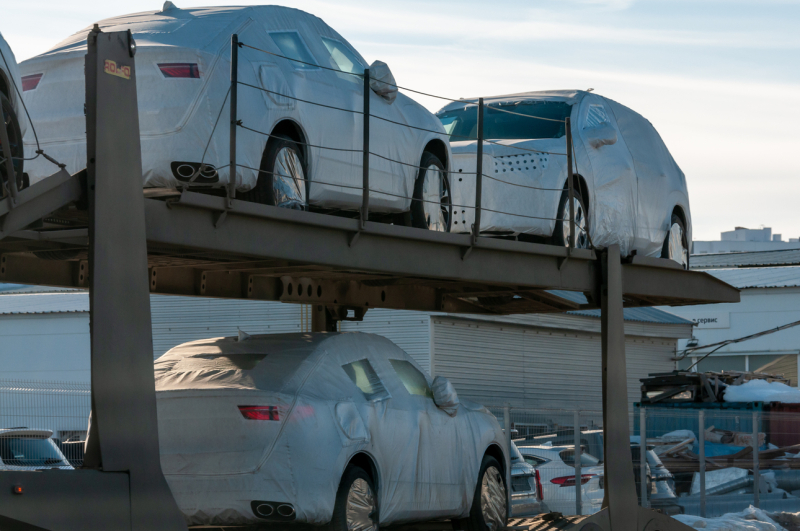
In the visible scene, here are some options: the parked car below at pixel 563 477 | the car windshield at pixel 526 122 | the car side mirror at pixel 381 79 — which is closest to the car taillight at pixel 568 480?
the parked car below at pixel 563 477

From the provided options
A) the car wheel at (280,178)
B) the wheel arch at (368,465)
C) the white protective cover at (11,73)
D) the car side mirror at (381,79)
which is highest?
the car side mirror at (381,79)

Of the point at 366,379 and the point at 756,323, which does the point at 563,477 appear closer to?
the point at 366,379

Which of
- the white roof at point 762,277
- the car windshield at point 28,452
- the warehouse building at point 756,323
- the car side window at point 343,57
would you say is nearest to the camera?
the car side window at point 343,57

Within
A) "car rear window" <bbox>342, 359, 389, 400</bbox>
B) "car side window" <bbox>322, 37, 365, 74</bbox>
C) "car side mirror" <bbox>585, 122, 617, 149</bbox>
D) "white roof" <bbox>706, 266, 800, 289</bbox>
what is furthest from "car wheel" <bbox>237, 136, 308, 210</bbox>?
"white roof" <bbox>706, 266, 800, 289</bbox>

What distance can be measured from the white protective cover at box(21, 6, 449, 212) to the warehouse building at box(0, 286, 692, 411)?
14.0m

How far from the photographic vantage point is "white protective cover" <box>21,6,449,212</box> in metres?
6.34

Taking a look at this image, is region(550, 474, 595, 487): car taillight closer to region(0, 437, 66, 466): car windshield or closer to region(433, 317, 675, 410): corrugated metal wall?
region(0, 437, 66, 466): car windshield

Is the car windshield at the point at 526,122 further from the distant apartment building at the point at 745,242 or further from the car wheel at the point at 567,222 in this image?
the distant apartment building at the point at 745,242

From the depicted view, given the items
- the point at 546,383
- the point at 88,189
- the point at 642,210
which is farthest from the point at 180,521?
the point at 546,383

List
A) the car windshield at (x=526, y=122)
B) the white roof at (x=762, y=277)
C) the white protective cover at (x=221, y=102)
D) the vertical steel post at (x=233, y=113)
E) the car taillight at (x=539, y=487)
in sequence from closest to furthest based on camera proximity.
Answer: the vertical steel post at (x=233, y=113) → the white protective cover at (x=221, y=102) → the car windshield at (x=526, y=122) → the car taillight at (x=539, y=487) → the white roof at (x=762, y=277)

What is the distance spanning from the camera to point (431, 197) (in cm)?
895

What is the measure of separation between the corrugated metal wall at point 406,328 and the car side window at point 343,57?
15062 mm

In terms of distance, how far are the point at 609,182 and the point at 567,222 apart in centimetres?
74

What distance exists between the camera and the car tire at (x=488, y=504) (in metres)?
8.44
